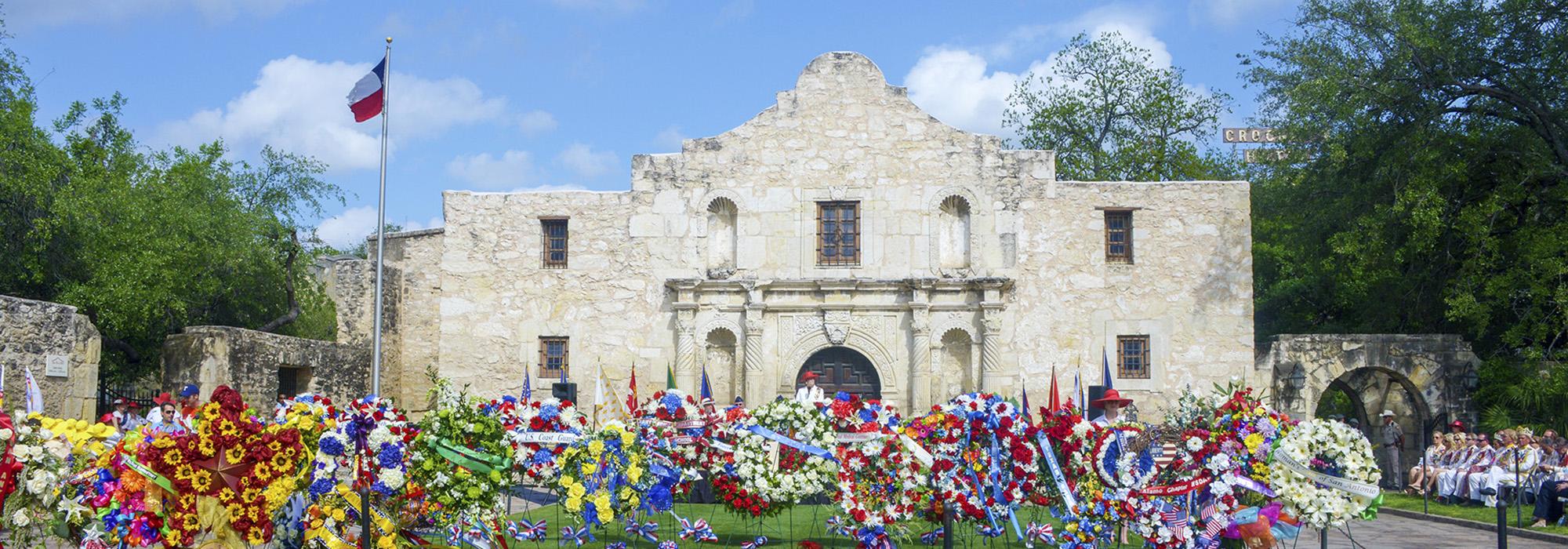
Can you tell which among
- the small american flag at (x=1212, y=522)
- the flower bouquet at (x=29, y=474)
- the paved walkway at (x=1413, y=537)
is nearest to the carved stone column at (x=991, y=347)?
the paved walkway at (x=1413, y=537)

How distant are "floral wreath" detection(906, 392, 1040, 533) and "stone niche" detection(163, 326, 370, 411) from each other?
42.6ft


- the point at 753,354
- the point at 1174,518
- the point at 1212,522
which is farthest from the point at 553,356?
the point at 1212,522

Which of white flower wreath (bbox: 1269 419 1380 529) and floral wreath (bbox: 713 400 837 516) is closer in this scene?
white flower wreath (bbox: 1269 419 1380 529)

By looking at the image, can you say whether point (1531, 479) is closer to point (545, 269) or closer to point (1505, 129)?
point (1505, 129)

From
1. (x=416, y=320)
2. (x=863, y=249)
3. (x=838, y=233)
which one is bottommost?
(x=416, y=320)

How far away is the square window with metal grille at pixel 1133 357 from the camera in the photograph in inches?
868

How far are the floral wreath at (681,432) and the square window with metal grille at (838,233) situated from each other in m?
11.1

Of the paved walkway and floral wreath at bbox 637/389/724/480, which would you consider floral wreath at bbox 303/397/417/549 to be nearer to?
floral wreath at bbox 637/389/724/480

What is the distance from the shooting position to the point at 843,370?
22609 mm

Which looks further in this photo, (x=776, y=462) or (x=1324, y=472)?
(x=776, y=462)

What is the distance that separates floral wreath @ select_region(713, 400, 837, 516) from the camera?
11242 millimetres

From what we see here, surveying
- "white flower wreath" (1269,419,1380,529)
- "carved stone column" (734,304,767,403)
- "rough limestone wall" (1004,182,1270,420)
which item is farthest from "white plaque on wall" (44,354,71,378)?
"white flower wreath" (1269,419,1380,529)

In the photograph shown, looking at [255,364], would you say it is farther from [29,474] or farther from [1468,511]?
[1468,511]

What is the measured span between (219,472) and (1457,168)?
2059 centimetres
